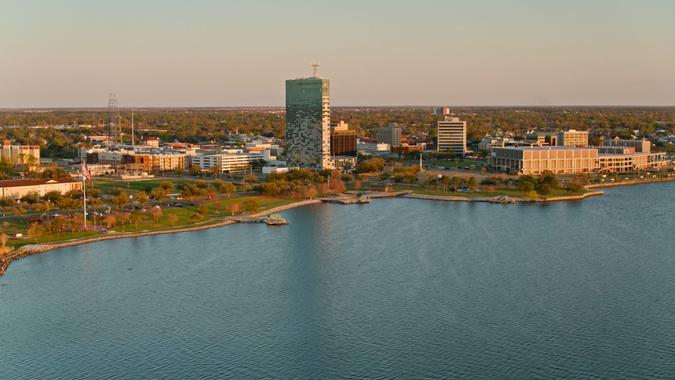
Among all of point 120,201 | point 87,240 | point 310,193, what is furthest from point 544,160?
point 87,240

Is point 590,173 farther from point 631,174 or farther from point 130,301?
point 130,301

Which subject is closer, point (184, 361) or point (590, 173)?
point (184, 361)

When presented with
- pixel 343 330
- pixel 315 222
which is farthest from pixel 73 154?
pixel 343 330

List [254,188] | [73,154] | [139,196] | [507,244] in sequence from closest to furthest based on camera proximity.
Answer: [507,244], [139,196], [254,188], [73,154]

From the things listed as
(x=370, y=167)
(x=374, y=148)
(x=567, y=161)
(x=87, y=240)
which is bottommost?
(x=87, y=240)

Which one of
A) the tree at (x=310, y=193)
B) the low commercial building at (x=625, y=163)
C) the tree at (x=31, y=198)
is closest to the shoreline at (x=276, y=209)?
the tree at (x=310, y=193)

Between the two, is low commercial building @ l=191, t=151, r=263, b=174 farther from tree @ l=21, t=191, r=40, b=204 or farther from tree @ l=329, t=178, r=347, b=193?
tree @ l=21, t=191, r=40, b=204

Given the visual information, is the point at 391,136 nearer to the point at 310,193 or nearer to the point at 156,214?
the point at 310,193
